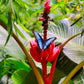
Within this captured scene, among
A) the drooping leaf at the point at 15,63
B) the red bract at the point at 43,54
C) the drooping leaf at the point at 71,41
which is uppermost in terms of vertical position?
the red bract at the point at 43,54

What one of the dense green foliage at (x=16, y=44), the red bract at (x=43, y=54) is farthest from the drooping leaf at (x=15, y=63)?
the red bract at (x=43, y=54)

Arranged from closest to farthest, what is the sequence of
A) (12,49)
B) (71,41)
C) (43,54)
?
(43,54) < (12,49) < (71,41)

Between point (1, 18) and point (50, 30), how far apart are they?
1.50 ft

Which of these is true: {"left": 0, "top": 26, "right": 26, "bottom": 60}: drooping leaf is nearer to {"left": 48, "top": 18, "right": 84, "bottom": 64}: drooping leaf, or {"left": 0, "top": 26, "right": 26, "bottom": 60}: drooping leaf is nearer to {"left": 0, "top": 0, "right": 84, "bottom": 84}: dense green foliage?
{"left": 0, "top": 0, "right": 84, "bottom": 84}: dense green foliage

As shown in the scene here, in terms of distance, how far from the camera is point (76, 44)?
2.84ft

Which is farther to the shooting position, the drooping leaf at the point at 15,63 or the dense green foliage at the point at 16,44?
the drooping leaf at the point at 15,63

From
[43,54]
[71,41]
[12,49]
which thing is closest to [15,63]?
[12,49]

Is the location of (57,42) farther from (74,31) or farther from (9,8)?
(9,8)

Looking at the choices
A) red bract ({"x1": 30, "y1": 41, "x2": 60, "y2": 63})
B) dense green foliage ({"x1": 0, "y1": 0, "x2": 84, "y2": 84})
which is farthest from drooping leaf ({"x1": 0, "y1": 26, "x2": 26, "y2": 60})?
red bract ({"x1": 30, "y1": 41, "x2": 60, "y2": 63})

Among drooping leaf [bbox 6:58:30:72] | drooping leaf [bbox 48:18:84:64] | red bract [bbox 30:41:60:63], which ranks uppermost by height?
red bract [bbox 30:41:60:63]

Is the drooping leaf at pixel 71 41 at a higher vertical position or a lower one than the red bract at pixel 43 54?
lower

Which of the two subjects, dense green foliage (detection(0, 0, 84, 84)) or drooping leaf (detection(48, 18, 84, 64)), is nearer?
dense green foliage (detection(0, 0, 84, 84))

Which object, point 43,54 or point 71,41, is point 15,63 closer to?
point 43,54

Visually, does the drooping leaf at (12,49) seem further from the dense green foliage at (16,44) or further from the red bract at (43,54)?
the red bract at (43,54)
